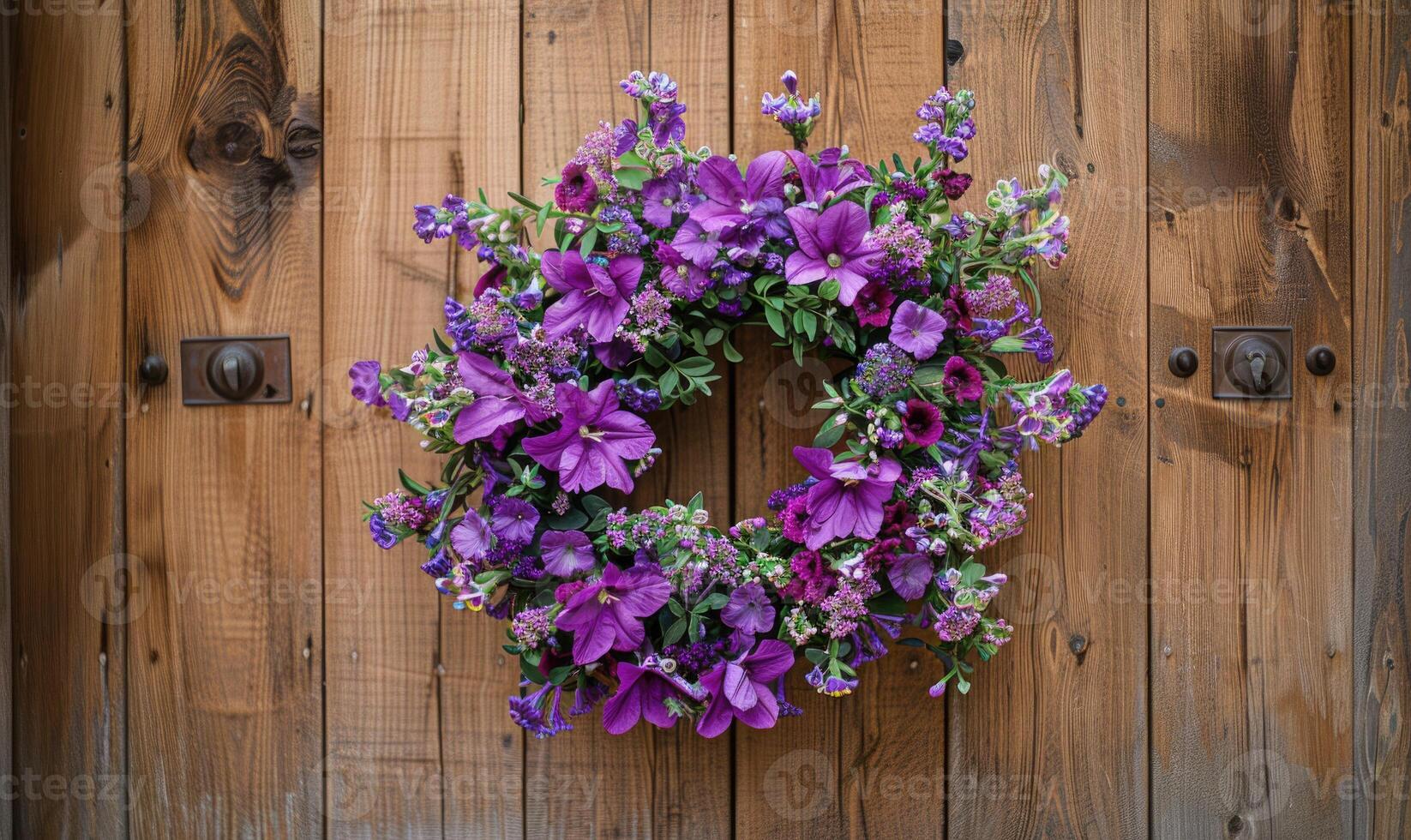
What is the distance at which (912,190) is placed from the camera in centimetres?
107

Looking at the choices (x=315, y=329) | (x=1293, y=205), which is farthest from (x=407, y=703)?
(x=1293, y=205)

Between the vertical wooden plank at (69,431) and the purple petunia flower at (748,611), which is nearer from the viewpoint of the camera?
the purple petunia flower at (748,611)

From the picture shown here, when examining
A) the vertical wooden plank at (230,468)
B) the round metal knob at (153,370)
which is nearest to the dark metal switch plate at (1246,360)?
the vertical wooden plank at (230,468)

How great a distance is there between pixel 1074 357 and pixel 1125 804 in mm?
640

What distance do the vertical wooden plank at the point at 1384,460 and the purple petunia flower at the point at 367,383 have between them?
1331 mm

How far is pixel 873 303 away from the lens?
106 cm

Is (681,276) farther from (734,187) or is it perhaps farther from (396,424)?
Result: (396,424)

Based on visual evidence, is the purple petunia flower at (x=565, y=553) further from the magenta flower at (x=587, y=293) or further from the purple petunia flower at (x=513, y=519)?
the magenta flower at (x=587, y=293)

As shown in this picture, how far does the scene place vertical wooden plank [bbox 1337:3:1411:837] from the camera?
4.10ft

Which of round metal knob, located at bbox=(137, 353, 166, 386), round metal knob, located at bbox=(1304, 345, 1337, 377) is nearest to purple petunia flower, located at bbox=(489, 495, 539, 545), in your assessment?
round metal knob, located at bbox=(137, 353, 166, 386)

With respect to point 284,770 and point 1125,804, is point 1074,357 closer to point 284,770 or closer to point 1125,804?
point 1125,804

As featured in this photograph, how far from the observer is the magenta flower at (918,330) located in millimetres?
1031

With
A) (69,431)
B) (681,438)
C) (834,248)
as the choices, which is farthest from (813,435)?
(69,431)

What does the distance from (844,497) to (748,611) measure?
0.18 m
